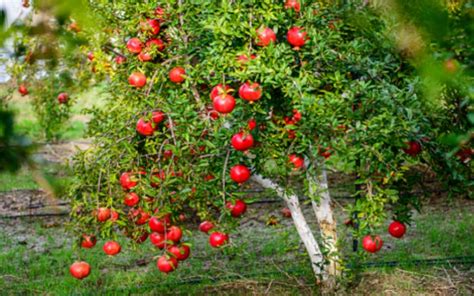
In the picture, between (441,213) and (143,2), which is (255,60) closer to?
(143,2)

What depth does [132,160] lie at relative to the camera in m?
3.33

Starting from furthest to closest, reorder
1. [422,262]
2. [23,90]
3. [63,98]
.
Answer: [63,98]
[23,90]
[422,262]

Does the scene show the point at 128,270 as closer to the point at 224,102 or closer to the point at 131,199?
the point at 131,199

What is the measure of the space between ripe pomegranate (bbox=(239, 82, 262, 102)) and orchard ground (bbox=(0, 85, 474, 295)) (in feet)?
2.86

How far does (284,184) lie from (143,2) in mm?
1312

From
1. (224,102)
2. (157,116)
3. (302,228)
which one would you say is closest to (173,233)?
(157,116)

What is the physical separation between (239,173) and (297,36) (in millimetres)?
735

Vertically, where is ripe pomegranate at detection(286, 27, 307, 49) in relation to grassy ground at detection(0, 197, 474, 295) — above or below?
above

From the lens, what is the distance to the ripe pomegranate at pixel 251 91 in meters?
2.94

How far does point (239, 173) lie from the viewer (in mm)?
3049

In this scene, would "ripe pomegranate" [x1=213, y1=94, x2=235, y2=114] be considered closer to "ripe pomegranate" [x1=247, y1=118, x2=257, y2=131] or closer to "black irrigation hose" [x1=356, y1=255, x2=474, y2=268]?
"ripe pomegranate" [x1=247, y1=118, x2=257, y2=131]

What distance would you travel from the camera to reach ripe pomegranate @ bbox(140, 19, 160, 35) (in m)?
3.45

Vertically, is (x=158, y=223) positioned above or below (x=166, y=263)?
above

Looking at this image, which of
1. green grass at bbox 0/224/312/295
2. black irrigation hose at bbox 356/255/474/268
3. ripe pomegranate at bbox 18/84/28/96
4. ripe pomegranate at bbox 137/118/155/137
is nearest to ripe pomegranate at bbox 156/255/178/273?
ripe pomegranate at bbox 137/118/155/137
